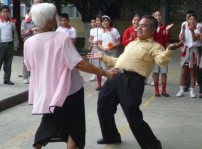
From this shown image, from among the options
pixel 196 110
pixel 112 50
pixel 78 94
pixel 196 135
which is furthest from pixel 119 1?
pixel 78 94

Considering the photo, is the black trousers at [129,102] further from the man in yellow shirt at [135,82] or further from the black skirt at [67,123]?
the black skirt at [67,123]

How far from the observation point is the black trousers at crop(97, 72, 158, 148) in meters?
5.36

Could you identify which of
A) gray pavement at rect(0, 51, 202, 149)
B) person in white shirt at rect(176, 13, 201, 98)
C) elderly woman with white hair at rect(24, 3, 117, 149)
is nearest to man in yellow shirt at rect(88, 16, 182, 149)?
gray pavement at rect(0, 51, 202, 149)

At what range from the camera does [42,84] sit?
4434 millimetres

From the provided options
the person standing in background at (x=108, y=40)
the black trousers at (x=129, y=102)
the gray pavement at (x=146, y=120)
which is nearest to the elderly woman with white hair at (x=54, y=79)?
the black trousers at (x=129, y=102)

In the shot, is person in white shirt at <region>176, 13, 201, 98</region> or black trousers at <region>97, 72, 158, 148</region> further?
person in white shirt at <region>176, 13, 201, 98</region>

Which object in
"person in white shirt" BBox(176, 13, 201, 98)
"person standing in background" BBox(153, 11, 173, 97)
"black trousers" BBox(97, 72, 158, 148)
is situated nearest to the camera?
"black trousers" BBox(97, 72, 158, 148)

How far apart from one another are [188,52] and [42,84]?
17.5 ft

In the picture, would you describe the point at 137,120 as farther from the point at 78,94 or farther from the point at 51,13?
the point at 51,13

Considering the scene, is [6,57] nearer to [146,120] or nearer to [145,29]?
[146,120]

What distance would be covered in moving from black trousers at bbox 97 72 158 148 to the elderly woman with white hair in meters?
0.85

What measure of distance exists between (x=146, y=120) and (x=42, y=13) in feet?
11.7

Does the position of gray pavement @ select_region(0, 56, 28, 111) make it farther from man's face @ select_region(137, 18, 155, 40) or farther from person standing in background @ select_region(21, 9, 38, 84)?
man's face @ select_region(137, 18, 155, 40)

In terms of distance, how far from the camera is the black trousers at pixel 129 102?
5.36 m
